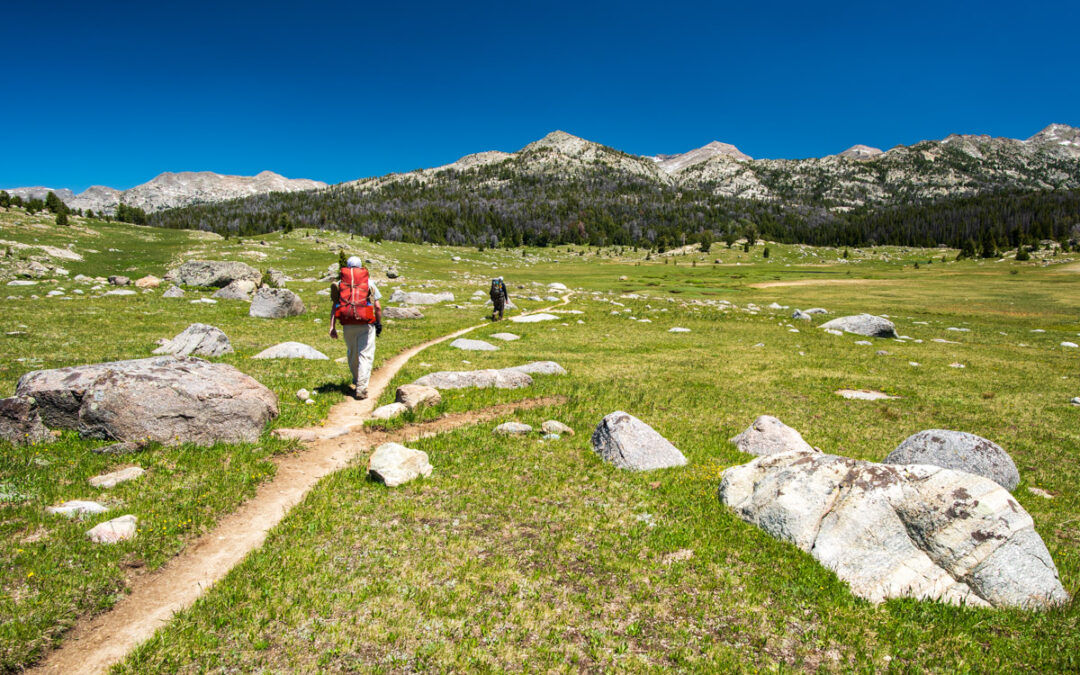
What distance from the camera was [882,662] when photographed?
5.94 metres

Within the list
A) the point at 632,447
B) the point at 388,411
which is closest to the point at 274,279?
the point at 388,411

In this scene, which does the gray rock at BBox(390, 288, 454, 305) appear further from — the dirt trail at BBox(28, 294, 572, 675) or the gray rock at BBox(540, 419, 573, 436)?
the gray rock at BBox(540, 419, 573, 436)

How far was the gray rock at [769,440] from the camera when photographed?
12.3 meters

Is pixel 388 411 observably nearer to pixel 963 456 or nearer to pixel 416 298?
pixel 963 456

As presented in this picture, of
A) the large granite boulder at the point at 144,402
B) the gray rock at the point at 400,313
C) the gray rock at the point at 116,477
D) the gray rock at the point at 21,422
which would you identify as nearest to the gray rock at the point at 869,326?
the gray rock at the point at 400,313

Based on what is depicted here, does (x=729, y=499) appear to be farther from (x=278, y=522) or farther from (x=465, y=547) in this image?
(x=278, y=522)

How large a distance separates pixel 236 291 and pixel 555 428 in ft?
123

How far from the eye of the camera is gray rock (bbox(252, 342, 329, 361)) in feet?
65.9

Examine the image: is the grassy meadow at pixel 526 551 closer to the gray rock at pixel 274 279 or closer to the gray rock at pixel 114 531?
the gray rock at pixel 114 531

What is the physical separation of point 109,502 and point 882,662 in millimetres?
12001

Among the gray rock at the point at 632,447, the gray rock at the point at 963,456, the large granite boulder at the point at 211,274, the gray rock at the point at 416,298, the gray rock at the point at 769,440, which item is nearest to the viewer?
the gray rock at the point at 963,456

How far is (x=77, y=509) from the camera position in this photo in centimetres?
776

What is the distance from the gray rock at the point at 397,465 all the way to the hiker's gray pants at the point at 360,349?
568 cm

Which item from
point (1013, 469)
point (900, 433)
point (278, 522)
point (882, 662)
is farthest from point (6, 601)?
point (900, 433)
